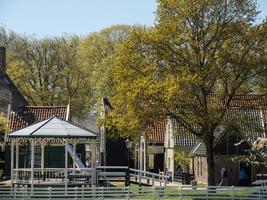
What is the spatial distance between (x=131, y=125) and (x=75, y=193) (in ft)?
17.4

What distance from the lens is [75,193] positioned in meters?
32.9

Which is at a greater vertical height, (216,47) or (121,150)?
(216,47)

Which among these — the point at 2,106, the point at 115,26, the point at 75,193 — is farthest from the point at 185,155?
the point at 115,26

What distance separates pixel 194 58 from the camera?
36.3m

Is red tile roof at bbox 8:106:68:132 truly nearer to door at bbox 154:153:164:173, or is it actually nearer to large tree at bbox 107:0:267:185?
door at bbox 154:153:164:173

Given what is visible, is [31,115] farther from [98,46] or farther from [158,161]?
[98,46]

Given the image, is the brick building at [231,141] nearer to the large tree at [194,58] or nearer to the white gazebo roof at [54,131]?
the large tree at [194,58]

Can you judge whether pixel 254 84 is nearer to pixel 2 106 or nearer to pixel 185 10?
pixel 185 10

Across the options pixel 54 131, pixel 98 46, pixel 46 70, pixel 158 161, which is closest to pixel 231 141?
pixel 158 161

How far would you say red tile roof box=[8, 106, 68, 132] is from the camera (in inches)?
2211

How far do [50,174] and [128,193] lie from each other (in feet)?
25.5

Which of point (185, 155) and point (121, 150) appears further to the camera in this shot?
point (121, 150)

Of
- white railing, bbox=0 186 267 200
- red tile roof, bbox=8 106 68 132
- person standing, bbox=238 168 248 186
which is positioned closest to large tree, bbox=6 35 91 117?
red tile roof, bbox=8 106 68 132

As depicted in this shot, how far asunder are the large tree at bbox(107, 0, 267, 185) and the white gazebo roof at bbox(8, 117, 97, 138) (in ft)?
6.97
